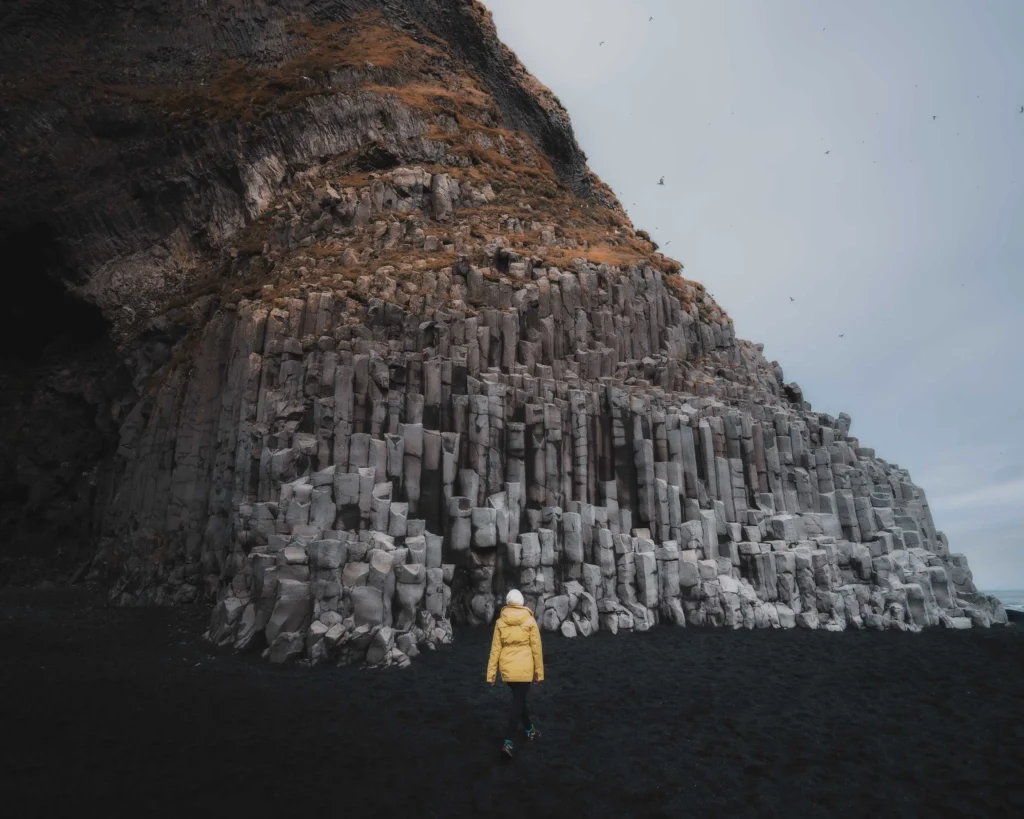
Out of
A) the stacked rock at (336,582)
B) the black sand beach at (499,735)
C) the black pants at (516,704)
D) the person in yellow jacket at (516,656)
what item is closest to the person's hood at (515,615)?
the person in yellow jacket at (516,656)

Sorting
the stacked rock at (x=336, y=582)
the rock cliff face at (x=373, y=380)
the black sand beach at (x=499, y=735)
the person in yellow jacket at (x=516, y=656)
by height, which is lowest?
the black sand beach at (x=499, y=735)

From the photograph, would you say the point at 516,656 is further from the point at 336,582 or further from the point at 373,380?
the point at 373,380

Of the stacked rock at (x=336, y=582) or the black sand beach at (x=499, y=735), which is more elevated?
the stacked rock at (x=336, y=582)

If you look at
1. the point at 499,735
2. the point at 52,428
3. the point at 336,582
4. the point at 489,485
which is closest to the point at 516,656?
the point at 499,735

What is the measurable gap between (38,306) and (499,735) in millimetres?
36613

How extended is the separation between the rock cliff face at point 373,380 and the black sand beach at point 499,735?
257 centimetres

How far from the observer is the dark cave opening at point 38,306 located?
3192cm

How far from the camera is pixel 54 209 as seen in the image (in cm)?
3120

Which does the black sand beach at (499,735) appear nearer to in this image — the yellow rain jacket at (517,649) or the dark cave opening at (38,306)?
the yellow rain jacket at (517,649)

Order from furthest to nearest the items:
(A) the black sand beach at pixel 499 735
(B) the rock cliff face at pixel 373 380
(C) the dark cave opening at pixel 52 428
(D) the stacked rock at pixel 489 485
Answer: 1. (C) the dark cave opening at pixel 52 428
2. (B) the rock cliff face at pixel 373 380
3. (D) the stacked rock at pixel 489 485
4. (A) the black sand beach at pixel 499 735

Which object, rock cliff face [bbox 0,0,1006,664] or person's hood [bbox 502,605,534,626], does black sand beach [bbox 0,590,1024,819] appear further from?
rock cliff face [bbox 0,0,1006,664]

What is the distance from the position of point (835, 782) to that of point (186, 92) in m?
40.5

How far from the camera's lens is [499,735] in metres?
9.08

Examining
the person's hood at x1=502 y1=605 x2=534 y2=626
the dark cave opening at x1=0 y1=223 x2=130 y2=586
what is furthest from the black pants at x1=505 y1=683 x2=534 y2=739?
the dark cave opening at x1=0 y1=223 x2=130 y2=586
